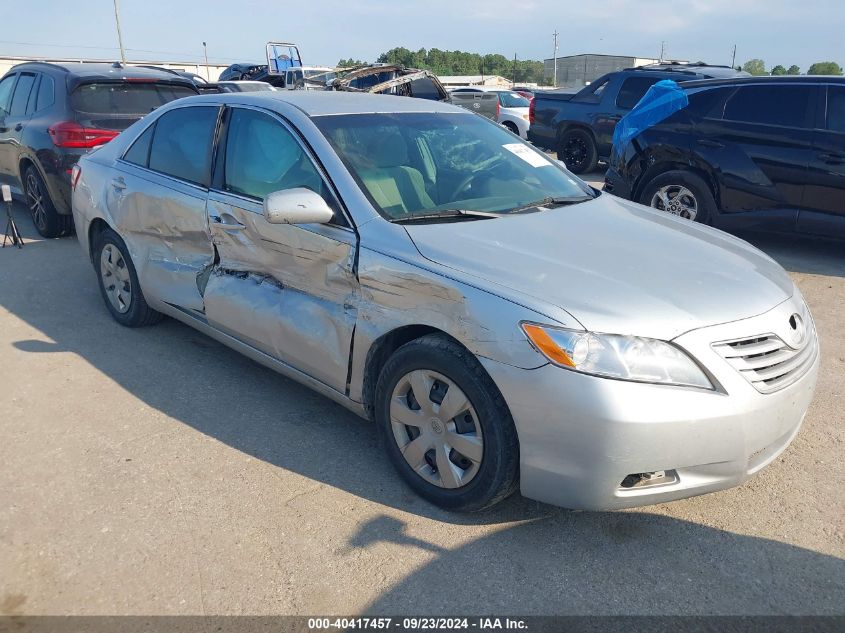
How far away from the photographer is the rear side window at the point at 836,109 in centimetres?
648

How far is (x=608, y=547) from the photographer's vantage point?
2838mm

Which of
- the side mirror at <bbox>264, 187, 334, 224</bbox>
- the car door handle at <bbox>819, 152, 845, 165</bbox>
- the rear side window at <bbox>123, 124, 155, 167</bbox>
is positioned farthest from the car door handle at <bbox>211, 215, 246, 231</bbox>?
the car door handle at <bbox>819, 152, 845, 165</bbox>

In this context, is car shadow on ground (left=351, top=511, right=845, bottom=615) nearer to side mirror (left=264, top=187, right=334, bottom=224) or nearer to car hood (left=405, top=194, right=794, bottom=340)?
car hood (left=405, top=194, right=794, bottom=340)

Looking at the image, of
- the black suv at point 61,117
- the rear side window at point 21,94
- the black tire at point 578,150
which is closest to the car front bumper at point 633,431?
the black suv at point 61,117

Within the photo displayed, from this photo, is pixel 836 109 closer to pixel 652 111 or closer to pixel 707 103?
pixel 707 103

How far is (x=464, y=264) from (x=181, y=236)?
2149mm

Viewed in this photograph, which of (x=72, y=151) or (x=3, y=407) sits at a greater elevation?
(x=72, y=151)

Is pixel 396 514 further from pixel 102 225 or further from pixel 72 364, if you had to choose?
pixel 102 225

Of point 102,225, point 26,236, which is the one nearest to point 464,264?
point 102,225

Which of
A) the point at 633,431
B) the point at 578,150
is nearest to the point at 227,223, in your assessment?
the point at 633,431

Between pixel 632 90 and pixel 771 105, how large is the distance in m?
4.59

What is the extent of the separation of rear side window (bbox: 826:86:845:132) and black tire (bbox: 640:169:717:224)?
1162 mm

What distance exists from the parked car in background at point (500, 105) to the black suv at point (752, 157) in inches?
360

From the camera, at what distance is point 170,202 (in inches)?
171
